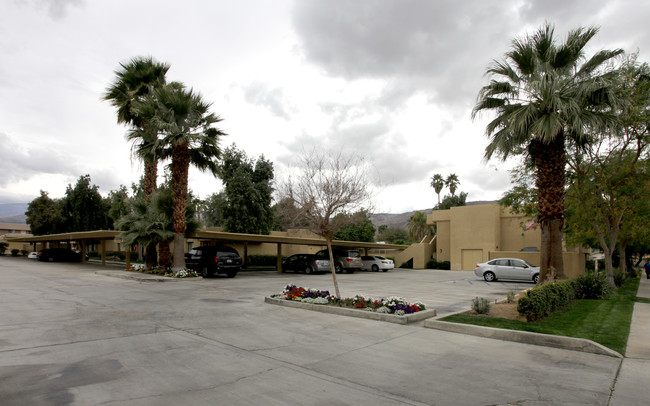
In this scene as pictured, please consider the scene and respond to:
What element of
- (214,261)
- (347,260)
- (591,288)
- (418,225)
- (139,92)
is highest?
(139,92)

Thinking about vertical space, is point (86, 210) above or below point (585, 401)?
above

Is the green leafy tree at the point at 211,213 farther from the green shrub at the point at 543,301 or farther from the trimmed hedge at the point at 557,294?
the green shrub at the point at 543,301

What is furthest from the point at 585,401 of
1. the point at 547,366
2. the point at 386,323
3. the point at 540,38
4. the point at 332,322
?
the point at 540,38

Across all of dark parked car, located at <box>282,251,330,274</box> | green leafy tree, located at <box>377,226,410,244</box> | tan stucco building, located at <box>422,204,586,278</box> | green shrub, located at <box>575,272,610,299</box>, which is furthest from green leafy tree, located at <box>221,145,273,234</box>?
green leafy tree, located at <box>377,226,410,244</box>

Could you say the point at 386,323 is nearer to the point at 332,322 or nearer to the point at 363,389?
the point at 332,322

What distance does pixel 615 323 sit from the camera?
31.2 ft

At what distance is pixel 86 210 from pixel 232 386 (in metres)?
47.3

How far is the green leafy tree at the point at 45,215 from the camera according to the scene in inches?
1844

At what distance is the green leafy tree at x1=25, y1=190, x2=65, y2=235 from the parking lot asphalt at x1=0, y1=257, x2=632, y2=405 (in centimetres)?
4295

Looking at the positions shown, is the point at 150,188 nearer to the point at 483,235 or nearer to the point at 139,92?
the point at 139,92

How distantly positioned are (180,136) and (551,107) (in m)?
16.2

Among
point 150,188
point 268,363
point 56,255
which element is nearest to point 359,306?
point 268,363

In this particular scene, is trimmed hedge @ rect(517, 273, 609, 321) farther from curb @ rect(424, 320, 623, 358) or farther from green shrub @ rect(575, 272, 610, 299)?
curb @ rect(424, 320, 623, 358)

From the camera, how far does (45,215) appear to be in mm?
47031
